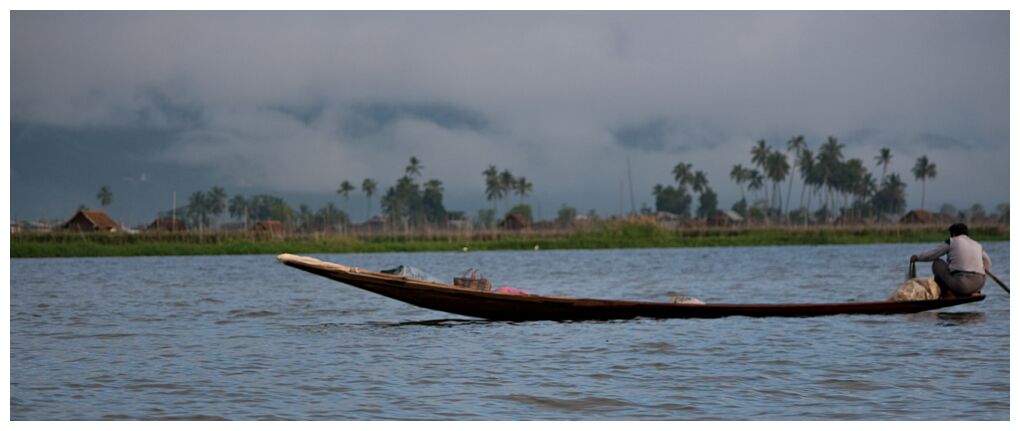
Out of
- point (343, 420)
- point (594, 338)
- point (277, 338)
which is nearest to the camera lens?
point (343, 420)

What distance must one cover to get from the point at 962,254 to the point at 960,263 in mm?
107

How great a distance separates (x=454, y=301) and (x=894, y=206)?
89.8 meters

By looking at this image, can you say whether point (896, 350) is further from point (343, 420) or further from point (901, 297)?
point (343, 420)

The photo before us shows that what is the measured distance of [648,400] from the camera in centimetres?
713

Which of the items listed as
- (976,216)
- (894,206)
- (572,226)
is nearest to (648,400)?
(572,226)

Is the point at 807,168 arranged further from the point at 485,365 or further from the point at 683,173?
the point at 485,365

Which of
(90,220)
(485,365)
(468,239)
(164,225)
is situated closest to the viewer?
(485,365)

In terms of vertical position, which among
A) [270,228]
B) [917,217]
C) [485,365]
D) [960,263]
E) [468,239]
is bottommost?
[485,365]

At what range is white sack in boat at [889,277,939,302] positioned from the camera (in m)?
11.4

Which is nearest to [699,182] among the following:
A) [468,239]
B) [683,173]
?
[683,173]

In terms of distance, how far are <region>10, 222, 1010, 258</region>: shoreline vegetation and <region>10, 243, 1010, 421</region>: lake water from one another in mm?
23071

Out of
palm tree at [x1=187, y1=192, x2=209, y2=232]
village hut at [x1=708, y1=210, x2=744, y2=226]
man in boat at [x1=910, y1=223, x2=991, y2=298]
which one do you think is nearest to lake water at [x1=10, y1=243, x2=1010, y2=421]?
man in boat at [x1=910, y1=223, x2=991, y2=298]

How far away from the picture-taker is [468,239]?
42594mm

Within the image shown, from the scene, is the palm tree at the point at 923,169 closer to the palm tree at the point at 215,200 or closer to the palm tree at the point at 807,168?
the palm tree at the point at 807,168
